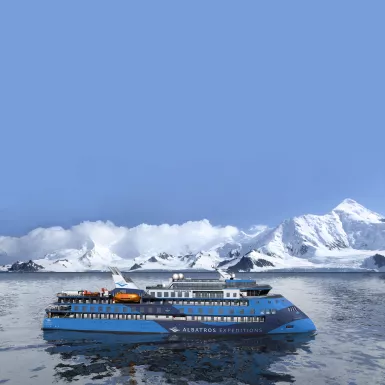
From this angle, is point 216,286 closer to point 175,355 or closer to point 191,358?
point 175,355

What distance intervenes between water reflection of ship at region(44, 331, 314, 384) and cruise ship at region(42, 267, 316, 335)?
115cm

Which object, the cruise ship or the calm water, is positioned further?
the cruise ship

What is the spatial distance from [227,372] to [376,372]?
14087mm

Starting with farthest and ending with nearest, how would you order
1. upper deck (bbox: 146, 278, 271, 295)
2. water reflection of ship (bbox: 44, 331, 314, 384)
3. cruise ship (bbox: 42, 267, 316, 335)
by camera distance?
upper deck (bbox: 146, 278, 271, 295)
cruise ship (bbox: 42, 267, 316, 335)
water reflection of ship (bbox: 44, 331, 314, 384)

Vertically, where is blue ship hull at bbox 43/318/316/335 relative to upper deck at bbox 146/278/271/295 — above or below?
below

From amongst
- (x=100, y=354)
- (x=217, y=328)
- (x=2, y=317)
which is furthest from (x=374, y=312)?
(x=2, y=317)

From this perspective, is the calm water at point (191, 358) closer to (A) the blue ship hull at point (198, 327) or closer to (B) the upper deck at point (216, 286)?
(A) the blue ship hull at point (198, 327)

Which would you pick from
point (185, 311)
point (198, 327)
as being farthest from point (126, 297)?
point (198, 327)

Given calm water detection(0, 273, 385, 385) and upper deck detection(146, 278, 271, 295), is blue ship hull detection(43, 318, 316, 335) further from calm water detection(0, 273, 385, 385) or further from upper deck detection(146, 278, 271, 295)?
upper deck detection(146, 278, 271, 295)

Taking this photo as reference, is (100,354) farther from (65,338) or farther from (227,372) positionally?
(227,372)

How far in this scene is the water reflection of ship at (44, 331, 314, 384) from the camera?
38.6 metres

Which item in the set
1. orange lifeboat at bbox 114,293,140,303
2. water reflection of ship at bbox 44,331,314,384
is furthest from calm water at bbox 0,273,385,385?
orange lifeboat at bbox 114,293,140,303

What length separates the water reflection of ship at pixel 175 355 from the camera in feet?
127

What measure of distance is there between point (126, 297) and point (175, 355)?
13979mm
